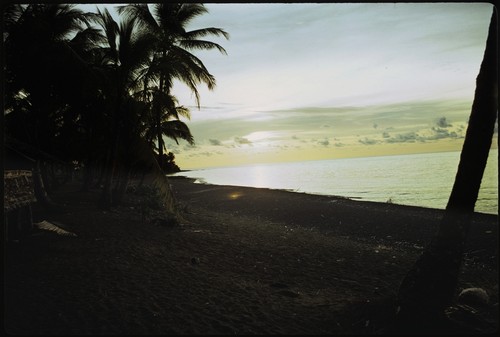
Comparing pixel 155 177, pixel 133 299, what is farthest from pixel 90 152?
pixel 133 299

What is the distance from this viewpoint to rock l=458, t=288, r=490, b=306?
526 cm

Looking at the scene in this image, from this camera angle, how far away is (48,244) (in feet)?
24.2

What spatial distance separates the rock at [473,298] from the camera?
526 cm

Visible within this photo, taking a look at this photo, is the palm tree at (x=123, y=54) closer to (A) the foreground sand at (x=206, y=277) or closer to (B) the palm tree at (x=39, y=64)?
(B) the palm tree at (x=39, y=64)

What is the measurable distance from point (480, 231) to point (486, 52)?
367 inches

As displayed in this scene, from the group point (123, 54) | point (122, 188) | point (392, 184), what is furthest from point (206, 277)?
point (392, 184)

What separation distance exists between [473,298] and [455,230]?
161 cm

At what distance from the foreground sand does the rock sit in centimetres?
20

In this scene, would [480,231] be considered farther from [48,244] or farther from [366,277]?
[48,244]

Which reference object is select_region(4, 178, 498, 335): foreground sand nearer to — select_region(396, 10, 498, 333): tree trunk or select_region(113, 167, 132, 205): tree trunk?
select_region(396, 10, 498, 333): tree trunk

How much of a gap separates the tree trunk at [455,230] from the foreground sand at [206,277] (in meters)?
0.36

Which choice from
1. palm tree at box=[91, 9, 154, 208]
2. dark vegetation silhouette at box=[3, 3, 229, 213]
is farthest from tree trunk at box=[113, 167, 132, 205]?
palm tree at box=[91, 9, 154, 208]

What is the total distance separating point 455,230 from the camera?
4.45m

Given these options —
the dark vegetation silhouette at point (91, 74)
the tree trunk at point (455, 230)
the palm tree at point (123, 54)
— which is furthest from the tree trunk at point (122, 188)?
the tree trunk at point (455, 230)
